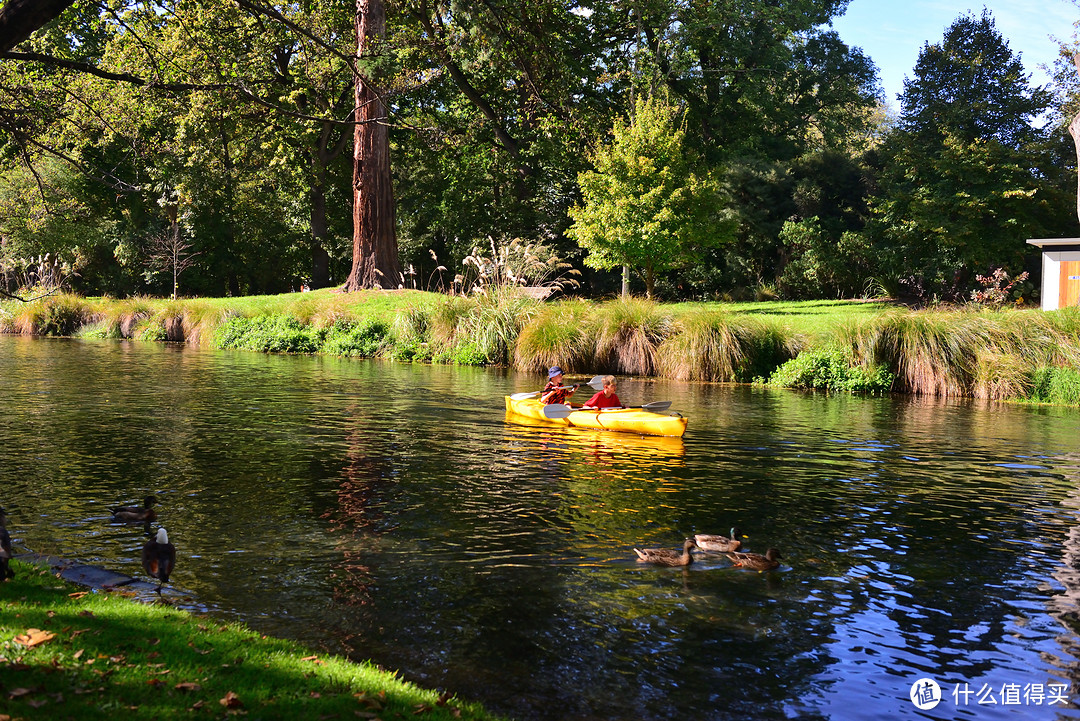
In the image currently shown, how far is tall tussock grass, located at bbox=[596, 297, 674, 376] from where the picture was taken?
70.5ft

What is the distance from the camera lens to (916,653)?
18.5 feet

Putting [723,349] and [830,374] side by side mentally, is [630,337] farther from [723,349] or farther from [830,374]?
[830,374]

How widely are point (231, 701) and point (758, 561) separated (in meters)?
4.30

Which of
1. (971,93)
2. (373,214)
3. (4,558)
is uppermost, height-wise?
(971,93)

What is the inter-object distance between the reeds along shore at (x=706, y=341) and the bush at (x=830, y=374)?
0.02 m

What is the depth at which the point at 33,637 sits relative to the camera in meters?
4.55

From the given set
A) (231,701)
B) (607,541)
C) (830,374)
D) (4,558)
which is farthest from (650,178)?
(231,701)

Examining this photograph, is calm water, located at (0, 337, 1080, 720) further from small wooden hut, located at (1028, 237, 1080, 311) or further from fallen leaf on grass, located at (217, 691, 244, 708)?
small wooden hut, located at (1028, 237, 1080, 311)

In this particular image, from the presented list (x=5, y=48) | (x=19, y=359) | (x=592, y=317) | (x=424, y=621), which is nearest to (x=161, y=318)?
(x=19, y=359)

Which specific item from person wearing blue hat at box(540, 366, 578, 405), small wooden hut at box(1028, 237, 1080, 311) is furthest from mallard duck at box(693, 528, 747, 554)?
small wooden hut at box(1028, 237, 1080, 311)

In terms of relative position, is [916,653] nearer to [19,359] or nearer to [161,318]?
[19,359]

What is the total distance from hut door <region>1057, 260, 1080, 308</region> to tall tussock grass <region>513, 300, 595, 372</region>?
53.5 ft

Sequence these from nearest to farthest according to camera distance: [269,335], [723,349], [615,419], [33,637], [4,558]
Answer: [33,637]
[4,558]
[615,419]
[723,349]
[269,335]

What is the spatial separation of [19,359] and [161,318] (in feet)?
30.1
